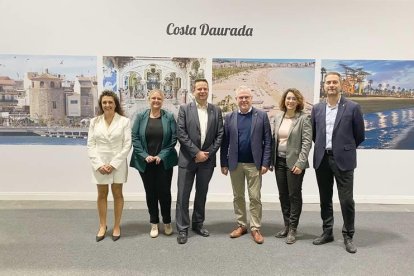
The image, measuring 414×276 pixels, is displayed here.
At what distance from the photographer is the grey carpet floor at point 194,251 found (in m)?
2.72

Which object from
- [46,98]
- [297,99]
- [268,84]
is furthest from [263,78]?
[46,98]

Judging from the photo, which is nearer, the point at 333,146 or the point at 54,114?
the point at 333,146

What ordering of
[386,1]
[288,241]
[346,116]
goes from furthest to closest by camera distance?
1. [386,1]
2. [288,241]
3. [346,116]

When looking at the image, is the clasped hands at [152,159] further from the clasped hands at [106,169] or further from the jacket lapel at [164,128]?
the clasped hands at [106,169]

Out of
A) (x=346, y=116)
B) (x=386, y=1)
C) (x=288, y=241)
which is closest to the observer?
(x=346, y=116)

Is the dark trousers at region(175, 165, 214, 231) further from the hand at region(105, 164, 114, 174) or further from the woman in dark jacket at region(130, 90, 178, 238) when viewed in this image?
the hand at region(105, 164, 114, 174)

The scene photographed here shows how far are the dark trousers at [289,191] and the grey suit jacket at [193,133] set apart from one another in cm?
65

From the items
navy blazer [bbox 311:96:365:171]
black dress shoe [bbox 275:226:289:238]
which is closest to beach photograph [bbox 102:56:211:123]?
navy blazer [bbox 311:96:365:171]

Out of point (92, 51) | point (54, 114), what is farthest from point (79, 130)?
point (92, 51)

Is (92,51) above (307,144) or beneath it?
above

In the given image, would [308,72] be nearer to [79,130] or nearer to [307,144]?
[307,144]

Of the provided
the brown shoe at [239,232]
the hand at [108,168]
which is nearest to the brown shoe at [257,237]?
the brown shoe at [239,232]

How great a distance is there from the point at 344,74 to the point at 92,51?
130 inches

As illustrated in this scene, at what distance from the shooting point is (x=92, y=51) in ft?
14.4
